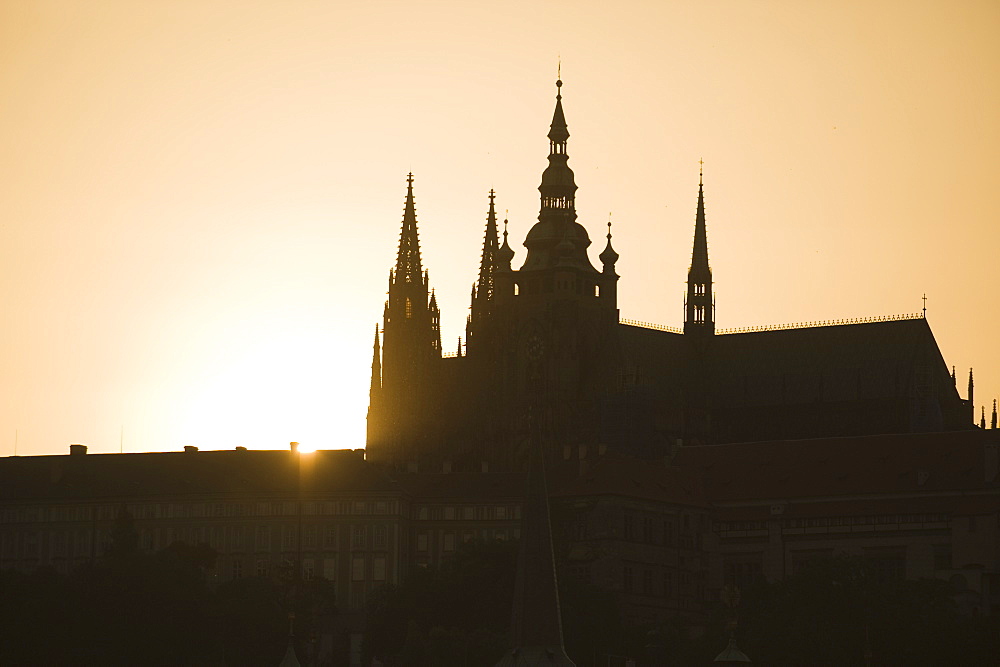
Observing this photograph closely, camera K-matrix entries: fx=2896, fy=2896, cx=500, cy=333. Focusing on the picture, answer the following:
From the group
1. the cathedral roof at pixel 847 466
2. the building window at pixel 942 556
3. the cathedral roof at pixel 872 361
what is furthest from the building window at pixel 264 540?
the building window at pixel 942 556

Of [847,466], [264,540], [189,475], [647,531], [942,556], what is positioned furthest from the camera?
[847,466]

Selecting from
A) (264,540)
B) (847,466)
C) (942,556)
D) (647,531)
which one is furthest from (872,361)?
(264,540)

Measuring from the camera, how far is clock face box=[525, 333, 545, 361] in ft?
646

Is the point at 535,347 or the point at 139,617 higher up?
the point at 535,347

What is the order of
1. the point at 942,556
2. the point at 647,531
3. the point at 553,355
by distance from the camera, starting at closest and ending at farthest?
the point at 942,556 < the point at 647,531 < the point at 553,355

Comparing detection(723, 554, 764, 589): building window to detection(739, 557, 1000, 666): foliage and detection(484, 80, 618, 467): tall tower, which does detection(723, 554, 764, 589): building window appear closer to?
detection(484, 80, 618, 467): tall tower

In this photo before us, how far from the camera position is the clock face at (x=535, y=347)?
196875 millimetres

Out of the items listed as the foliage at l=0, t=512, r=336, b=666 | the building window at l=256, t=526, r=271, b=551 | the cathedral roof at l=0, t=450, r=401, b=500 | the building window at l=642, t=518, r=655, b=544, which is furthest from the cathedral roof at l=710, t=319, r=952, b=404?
the foliage at l=0, t=512, r=336, b=666

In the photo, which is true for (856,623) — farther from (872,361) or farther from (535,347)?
(535,347)

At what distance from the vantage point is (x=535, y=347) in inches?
7766

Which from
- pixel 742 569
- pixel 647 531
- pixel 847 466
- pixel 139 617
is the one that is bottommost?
pixel 139 617

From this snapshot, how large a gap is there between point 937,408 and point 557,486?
28085 millimetres

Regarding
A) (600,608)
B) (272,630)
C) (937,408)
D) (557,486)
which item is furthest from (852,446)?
(272,630)

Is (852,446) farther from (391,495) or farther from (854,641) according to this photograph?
(854,641)
